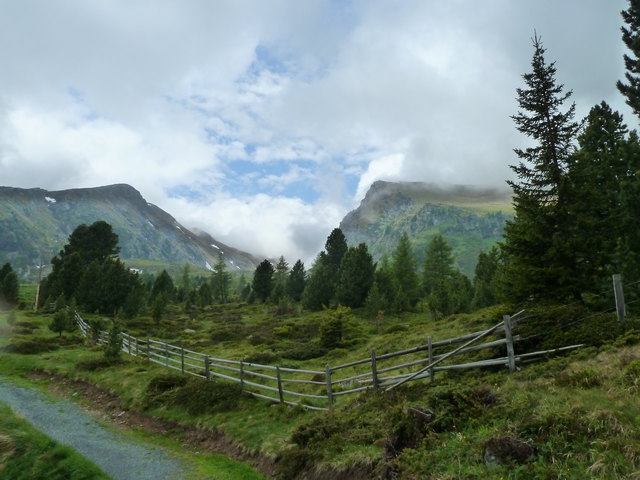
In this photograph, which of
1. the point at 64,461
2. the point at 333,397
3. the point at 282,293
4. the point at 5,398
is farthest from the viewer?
the point at 282,293

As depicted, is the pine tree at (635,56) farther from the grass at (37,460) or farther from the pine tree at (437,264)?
the pine tree at (437,264)

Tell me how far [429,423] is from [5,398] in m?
18.4

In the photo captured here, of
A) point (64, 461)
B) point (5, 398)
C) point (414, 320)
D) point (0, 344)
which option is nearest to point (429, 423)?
point (64, 461)

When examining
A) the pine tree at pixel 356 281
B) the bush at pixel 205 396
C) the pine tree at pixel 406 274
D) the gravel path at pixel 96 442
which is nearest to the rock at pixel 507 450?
the gravel path at pixel 96 442

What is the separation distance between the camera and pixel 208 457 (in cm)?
1193

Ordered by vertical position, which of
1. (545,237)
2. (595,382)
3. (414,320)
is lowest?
(414,320)

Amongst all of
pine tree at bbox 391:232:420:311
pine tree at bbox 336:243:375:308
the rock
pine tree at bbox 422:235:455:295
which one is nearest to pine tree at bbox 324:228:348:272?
pine tree at bbox 391:232:420:311

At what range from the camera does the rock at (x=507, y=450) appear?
20.2 feet

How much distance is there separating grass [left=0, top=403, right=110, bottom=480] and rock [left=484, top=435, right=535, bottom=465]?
858cm

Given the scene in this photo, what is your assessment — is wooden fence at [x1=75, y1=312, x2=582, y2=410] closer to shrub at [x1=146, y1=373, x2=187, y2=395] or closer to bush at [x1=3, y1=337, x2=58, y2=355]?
shrub at [x1=146, y1=373, x2=187, y2=395]

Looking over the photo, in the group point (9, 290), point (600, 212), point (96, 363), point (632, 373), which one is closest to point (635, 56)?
point (600, 212)

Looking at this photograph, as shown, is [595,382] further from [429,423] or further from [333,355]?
[333,355]

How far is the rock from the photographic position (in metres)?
6.17

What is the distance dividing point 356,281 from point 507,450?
1987 inches
